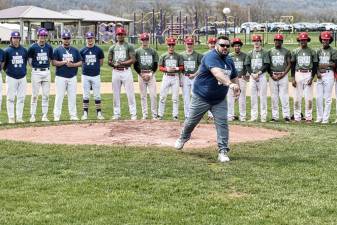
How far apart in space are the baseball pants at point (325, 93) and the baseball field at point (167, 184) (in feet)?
10.7

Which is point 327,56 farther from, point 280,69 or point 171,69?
point 171,69

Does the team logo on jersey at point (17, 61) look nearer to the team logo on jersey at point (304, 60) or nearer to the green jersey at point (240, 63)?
the green jersey at point (240, 63)

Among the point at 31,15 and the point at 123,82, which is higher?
the point at 31,15

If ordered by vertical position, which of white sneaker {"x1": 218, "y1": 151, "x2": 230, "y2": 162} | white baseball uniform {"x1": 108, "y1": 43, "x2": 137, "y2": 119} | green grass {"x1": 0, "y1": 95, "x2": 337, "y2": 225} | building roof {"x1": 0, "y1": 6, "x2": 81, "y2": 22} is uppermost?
building roof {"x1": 0, "y1": 6, "x2": 81, "y2": 22}

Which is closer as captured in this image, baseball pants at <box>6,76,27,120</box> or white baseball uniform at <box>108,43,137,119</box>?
baseball pants at <box>6,76,27,120</box>

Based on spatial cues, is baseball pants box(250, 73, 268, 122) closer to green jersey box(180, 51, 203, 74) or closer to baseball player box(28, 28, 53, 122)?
green jersey box(180, 51, 203, 74)

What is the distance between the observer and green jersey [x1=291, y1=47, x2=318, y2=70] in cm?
1434

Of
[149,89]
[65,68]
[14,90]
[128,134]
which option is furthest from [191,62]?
[14,90]

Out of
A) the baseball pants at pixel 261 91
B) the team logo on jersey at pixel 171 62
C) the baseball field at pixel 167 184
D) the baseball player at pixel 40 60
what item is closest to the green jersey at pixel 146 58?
the team logo on jersey at pixel 171 62

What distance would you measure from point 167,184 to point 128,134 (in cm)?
396

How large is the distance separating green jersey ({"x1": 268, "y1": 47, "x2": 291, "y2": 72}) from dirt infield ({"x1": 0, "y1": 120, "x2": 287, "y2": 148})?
2062 mm

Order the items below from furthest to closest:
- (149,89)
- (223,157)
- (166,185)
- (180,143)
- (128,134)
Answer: (149,89) < (128,134) < (180,143) < (223,157) < (166,185)

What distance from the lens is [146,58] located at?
14555 mm

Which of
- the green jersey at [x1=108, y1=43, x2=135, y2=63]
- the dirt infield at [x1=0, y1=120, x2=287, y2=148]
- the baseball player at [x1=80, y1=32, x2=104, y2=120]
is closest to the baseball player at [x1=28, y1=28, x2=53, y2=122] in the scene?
the baseball player at [x1=80, y1=32, x2=104, y2=120]
